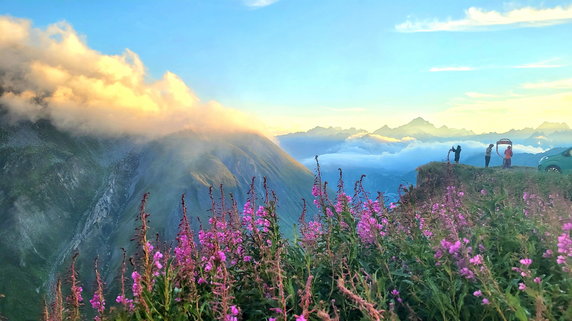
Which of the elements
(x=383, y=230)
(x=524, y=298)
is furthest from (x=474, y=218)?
(x=524, y=298)

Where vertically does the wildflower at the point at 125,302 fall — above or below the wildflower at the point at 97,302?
above

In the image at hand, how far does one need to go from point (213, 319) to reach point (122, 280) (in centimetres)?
137

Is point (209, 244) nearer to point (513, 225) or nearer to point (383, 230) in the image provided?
point (383, 230)

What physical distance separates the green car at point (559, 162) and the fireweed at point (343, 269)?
85.0 ft

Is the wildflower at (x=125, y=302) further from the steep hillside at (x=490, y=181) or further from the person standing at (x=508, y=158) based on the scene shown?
the person standing at (x=508, y=158)

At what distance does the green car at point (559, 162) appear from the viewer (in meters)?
30.7

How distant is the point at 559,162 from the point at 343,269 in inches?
1218

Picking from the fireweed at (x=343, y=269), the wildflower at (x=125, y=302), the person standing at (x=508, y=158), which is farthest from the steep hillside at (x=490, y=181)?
the wildflower at (x=125, y=302)

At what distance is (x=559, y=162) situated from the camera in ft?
103


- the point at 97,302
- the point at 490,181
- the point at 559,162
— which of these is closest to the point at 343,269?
the point at 97,302

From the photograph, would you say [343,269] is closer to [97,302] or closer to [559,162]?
[97,302]

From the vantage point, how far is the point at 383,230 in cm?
830

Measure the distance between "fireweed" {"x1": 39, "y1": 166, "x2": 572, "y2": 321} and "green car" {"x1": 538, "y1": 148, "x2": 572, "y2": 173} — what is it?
1020 inches

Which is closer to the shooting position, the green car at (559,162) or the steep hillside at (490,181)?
the steep hillside at (490,181)
